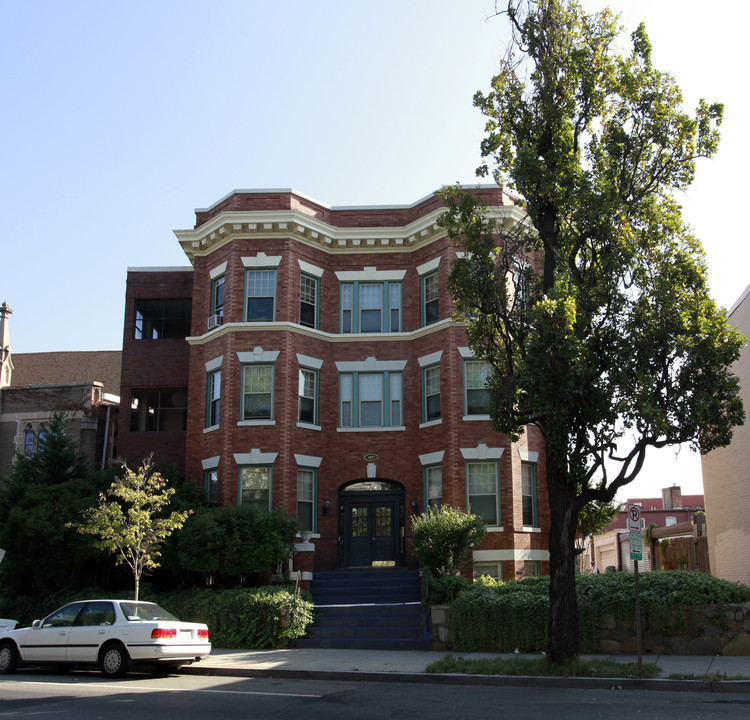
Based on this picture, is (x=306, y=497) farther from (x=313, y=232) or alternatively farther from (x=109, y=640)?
(x=109, y=640)

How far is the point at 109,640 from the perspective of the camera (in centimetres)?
1408

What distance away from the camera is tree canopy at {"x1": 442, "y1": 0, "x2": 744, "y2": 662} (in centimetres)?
1284

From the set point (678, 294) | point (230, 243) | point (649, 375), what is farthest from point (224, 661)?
point (230, 243)

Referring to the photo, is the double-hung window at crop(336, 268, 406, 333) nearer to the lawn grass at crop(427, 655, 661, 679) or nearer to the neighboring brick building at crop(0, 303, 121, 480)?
the neighboring brick building at crop(0, 303, 121, 480)

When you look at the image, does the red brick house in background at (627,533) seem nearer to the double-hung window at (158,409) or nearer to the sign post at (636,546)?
the double-hung window at (158,409)

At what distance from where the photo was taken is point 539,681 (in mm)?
12234

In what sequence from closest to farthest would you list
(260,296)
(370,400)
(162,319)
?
1. (260,296)
2. (370,400)
3. (162,319)

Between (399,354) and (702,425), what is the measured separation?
40.4ft

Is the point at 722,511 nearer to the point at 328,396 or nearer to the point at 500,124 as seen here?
the point at 328,396

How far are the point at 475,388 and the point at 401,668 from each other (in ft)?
32.8

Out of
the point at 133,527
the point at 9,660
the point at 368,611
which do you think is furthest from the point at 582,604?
the point at 9,660

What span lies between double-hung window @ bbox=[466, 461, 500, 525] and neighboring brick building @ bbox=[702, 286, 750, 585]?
6.19 metres

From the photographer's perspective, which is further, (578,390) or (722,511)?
(722,511)

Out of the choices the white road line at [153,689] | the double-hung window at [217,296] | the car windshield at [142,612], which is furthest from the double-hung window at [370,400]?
the white road line at [153,689]
